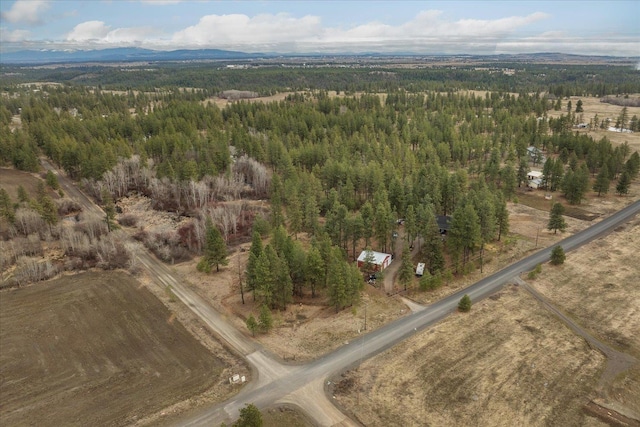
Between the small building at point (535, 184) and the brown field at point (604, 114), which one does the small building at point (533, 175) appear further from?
the brown field at point (604, 114)

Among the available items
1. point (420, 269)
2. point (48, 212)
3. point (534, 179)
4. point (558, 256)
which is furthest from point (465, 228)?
point (48, 212)

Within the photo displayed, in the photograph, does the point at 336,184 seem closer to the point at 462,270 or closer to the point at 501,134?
the point at 462,270

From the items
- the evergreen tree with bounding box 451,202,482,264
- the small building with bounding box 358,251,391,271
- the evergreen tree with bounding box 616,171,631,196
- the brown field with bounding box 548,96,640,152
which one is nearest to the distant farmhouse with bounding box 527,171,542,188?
the evergreen tree with bounding box 616,171,631,196

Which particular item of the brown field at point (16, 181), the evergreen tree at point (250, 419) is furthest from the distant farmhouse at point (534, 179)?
the brown field at point (16, 181)

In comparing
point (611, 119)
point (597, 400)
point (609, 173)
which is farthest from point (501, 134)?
point (597, 400)

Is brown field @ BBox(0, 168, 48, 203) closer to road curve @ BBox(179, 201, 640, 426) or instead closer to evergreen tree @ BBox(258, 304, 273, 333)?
evergreen tree @ BBox(258, 304, 273, 333)

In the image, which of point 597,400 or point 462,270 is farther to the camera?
point 462,270
